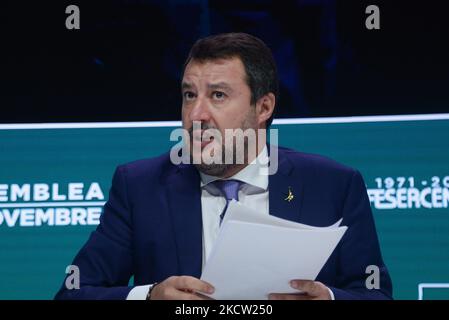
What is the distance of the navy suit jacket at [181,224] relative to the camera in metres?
2.67

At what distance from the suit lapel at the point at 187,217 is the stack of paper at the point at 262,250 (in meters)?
0.41

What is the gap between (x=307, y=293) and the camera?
92.6 inches

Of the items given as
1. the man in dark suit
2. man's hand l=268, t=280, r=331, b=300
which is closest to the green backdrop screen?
the man in dark suit

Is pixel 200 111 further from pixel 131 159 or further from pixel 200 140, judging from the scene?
pixel 131 159

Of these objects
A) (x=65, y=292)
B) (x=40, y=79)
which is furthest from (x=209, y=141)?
(x=40, y=79)

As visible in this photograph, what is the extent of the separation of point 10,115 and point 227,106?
3.27 feet

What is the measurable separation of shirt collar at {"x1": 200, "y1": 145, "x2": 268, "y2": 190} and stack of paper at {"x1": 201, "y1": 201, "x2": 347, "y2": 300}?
0.61 meters

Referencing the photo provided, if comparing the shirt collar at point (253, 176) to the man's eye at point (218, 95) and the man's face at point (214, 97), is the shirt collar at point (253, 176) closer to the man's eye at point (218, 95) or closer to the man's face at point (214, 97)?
the man's face at point (214, 97)

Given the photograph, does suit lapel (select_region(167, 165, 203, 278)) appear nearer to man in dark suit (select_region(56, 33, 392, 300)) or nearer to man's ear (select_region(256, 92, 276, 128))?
man in dark suit (select_region(56, 33, 392, 300))

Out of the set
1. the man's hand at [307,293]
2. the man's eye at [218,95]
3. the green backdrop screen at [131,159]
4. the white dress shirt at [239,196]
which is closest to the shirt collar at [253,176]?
the white dress shirt at [239,196]

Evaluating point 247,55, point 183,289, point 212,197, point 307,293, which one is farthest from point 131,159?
point 307,293

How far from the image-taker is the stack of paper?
2.12 m

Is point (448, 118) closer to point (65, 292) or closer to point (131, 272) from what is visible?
point (131, 272)

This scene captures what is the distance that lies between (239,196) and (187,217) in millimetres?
199
